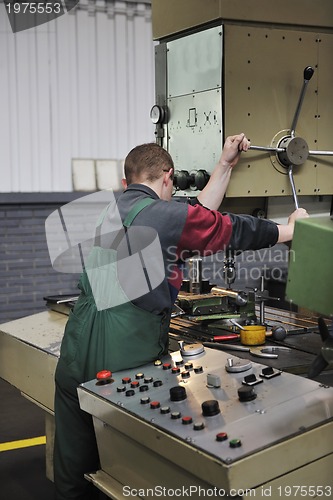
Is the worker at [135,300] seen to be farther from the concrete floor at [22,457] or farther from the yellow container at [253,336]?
the concrete floor at [22,457]

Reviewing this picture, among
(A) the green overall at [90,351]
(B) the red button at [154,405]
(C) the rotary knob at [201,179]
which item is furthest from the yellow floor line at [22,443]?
(B) the red button at [154,405]

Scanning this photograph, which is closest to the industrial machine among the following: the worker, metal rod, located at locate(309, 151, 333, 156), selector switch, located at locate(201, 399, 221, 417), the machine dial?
selector switch, located at locate(201, 399, 221, 417)

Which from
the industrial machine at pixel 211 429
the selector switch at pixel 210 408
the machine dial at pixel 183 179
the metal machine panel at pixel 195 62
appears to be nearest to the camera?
the industrial machine at pixel 211 429

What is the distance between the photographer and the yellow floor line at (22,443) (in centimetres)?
285

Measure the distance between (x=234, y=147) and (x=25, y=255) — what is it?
2.74m

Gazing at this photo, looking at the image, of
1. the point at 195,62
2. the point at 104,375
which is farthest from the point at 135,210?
the point at 195,62

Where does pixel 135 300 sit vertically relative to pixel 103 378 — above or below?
above

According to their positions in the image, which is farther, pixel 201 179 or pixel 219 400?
pixel 201 179

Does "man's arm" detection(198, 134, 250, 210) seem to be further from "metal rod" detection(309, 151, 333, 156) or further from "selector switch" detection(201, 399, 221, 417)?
"selector switch" detection(201, 399, 221, 417)

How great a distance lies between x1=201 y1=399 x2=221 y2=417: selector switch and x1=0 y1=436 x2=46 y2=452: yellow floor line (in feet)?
5.94

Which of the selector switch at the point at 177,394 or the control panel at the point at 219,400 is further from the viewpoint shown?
the selector switch at the point at 177,394

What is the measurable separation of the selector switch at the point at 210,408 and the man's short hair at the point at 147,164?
0.78 meters

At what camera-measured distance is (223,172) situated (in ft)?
6.21

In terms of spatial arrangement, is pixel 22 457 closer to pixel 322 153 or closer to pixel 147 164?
pixel 147 164
